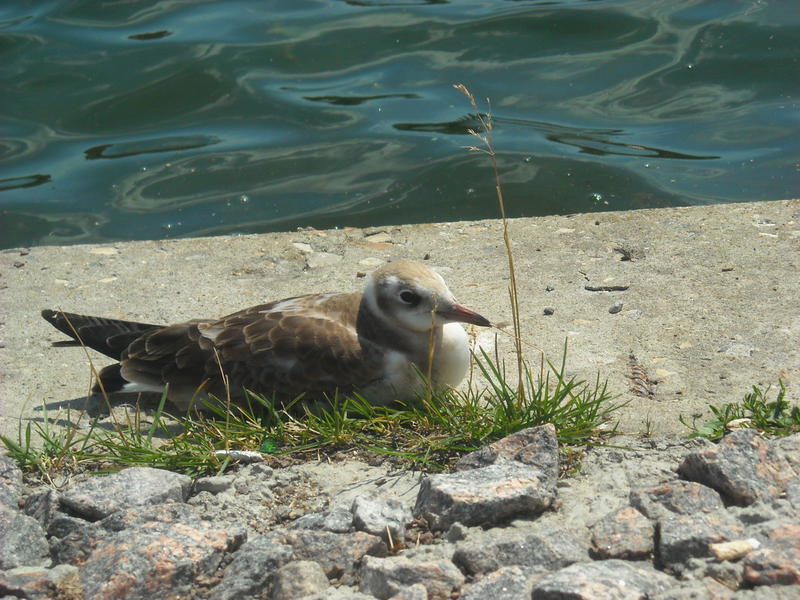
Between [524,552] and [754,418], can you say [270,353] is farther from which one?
[754,418]

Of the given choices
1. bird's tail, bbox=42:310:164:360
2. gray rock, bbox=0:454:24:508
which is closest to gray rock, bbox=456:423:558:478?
gray rock, bbox=0:454:24:508

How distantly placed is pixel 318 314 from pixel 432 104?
18.3 ft

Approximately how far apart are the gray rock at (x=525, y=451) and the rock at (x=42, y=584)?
144 centimetres

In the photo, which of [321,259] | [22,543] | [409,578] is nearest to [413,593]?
[409,578]

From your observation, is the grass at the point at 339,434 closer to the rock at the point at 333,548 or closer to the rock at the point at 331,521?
the rock at the point at 331,521

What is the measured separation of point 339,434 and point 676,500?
151 centimetres

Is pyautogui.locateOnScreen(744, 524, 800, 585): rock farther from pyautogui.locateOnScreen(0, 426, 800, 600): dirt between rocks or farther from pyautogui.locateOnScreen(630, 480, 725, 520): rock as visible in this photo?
pyautogui.locateOnScreen(630, 480, 725, 520): rock

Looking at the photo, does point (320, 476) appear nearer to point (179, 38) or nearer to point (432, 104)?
point (432, 104)

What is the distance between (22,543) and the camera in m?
3.66

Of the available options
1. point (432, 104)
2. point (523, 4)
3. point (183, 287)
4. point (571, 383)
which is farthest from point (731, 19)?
point (571, 383)

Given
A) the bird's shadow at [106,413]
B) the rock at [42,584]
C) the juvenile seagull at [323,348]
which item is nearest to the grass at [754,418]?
the juvenile seagull at [323,348]

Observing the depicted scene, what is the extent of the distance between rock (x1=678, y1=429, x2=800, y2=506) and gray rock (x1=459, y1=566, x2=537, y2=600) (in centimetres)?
82

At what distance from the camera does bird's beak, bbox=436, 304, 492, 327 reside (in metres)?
4.95

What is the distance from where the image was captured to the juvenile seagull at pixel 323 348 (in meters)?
4.90
